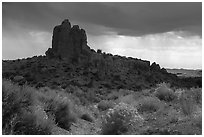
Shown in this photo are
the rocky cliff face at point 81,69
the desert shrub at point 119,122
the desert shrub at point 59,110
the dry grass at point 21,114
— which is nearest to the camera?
the dry grass at point 21,114

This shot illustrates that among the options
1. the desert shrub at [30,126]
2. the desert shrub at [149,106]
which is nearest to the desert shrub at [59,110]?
the desert shrub at [30,126]

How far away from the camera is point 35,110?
9.26 m

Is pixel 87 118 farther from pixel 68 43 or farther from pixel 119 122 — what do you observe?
pixel 68 43

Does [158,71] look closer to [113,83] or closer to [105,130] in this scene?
[113,83]

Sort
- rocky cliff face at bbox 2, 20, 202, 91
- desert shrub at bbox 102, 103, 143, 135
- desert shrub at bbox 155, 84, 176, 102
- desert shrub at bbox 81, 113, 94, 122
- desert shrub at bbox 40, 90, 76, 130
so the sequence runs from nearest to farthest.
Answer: desert shrub at bbox 102, 103, 143, 135
desert shrub at bbox 40, 90, 76, 130
desert shrub at bbox 81, 113, 94, 122
desert shrub at bbox 155, 84, 176, 102
rocky cliff face at bbox 2, 20, 202, 91

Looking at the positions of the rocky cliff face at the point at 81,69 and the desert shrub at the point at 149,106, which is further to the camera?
the rocky cliff face at the point at 81,69

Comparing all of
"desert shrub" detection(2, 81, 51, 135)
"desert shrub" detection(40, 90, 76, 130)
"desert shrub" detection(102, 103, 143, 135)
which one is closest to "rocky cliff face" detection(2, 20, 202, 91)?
"desert shrub" detection(40, 90, 76, 130)

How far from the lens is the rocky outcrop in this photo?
6278 centimetres

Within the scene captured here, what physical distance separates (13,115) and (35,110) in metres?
0.71

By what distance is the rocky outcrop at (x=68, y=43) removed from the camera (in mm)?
62781

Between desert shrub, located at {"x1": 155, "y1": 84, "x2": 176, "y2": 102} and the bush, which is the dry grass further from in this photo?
desert shrub, located at {"x1": 155, "y1": 84, "x2": 176, "y2": 102}

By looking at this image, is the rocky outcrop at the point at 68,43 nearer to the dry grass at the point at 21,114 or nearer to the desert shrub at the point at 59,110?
the desert shrub at the point at 59,110

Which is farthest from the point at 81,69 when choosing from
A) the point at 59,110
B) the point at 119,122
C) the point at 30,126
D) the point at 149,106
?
the point at 30,126

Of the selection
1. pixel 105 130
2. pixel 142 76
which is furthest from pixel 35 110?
pixel 142 76
